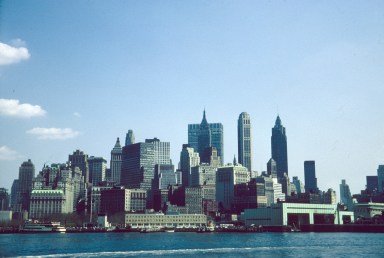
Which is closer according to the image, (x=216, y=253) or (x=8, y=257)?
(x=8, y=257)

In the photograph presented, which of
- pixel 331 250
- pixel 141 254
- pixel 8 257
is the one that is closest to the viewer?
pixel 8 257

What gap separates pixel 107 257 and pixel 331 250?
4746 cm

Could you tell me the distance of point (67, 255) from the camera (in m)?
101

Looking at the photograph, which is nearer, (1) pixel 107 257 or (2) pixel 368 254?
(1) pixel 107 257

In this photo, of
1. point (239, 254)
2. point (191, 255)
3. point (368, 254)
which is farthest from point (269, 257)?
point (368, 254)

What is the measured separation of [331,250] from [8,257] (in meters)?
63.7

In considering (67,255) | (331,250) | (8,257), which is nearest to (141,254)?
(67,255)

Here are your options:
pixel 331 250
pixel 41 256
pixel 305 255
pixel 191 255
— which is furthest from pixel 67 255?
pixel 331 250

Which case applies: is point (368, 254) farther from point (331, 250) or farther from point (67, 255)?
point (67, 255)

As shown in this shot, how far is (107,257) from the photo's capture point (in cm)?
9881

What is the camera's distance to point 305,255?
105312 millimetres

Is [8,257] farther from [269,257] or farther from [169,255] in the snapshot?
[269,257]

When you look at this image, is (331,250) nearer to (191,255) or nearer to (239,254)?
(239,254)

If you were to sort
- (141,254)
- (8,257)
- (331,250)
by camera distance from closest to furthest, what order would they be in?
(8,257), (141,254), (331,250)
